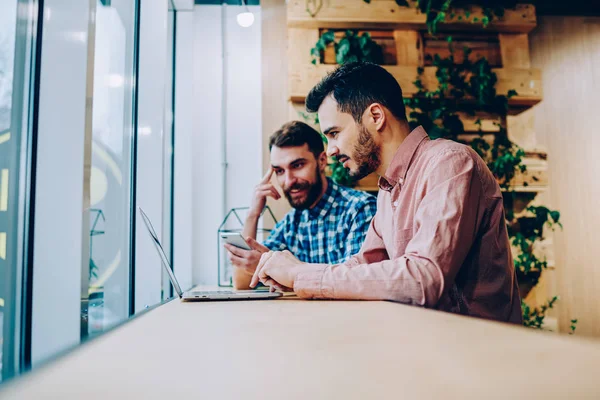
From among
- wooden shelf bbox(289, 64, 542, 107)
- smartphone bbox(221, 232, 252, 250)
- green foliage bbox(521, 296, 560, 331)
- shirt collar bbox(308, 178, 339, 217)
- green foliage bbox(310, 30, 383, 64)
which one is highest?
green foliage bbox(310, 30, 383, 64)

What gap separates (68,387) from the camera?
0.38 m

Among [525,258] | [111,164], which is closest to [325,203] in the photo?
[111,164]

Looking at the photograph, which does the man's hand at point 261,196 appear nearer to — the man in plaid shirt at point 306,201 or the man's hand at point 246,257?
the man in plaid shirt at point 306,201

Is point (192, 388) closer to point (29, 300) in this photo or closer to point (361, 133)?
point (29, 300)

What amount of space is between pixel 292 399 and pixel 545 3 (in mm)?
3940

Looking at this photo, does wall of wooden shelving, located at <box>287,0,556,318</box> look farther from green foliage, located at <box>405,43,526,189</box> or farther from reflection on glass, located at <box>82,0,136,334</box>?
reflection on glass, located at <box>82,0,136,334</box>

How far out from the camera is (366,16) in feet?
9.70

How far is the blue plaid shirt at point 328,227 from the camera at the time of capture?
231 centimetres

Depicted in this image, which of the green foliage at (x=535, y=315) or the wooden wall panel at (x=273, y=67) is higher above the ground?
the wooden wall panel at (x=273, y=67)

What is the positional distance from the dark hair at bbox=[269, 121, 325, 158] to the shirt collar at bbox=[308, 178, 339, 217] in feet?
0.64

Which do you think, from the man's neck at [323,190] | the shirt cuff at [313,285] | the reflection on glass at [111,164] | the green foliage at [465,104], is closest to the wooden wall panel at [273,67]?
the man's neck at [323,190]

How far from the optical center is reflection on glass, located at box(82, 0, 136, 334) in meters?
1.46

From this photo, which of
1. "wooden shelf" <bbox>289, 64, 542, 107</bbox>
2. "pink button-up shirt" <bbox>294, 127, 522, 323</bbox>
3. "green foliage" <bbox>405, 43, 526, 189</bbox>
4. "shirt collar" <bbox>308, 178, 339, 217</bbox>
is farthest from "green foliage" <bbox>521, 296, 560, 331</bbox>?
"pink button-up shirt" <bbox>294, 127, 522, 323</bbox>

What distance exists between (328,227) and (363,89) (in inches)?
38.0
